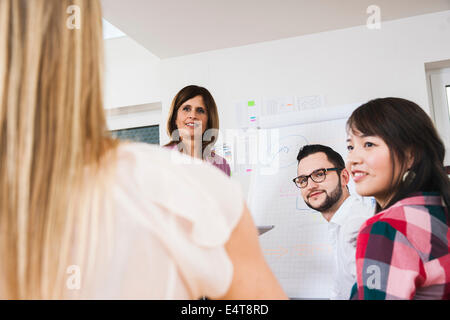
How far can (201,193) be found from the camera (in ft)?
1.39

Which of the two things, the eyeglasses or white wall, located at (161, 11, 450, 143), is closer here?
the eyeglasses

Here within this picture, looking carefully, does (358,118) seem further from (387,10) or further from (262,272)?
(262,272)

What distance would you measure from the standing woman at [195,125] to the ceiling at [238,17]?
0.37 meters

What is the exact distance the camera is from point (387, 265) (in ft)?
3.51

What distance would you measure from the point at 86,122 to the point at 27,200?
3.9 inches

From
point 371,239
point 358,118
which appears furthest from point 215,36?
point 371,239

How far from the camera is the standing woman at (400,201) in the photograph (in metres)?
1.07

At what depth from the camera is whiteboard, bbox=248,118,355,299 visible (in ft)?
5.37

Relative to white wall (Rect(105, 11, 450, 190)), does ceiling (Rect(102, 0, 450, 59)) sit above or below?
above

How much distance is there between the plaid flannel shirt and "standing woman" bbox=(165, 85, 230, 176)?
1144 millimetres

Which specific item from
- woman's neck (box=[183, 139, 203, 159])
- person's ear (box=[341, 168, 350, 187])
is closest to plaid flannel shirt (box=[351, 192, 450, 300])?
person's ear (box=[341, 168, 350, 187])
